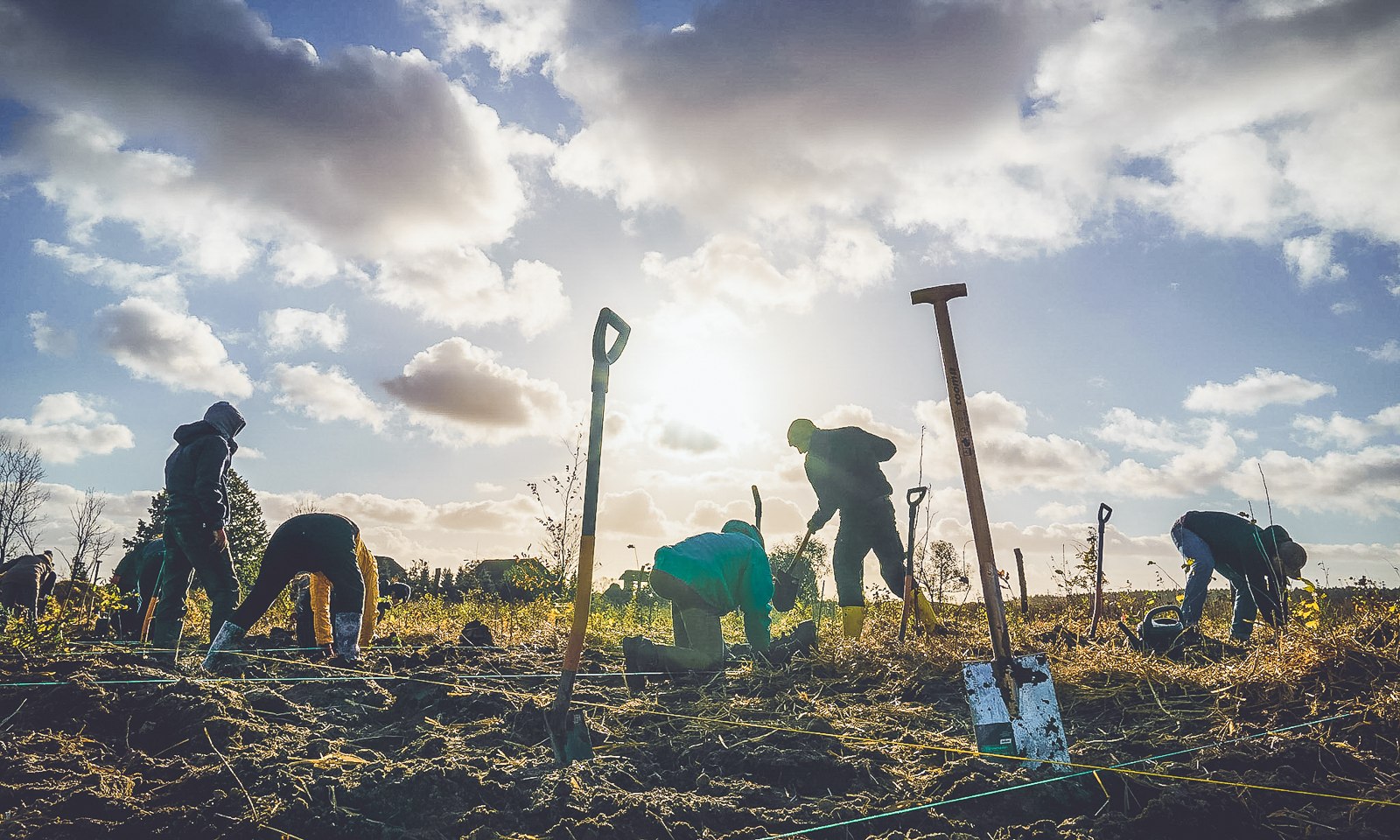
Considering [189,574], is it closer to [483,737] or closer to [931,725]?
[483,737]

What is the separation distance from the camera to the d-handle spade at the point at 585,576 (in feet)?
10.2

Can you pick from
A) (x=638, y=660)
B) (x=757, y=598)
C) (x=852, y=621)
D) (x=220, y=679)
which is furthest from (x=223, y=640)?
(x=852, y=621)

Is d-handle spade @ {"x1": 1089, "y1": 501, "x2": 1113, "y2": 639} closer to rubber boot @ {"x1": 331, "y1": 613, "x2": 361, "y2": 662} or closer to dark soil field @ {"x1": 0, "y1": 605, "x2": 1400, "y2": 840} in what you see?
dark soil field @ {"x1": 0, "y1": 605, "x2": 1400, "y2": 840}

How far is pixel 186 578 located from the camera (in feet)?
18.4

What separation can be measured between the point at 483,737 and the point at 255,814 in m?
1.19

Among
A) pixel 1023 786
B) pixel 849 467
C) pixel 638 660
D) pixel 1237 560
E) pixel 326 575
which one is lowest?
pixel 1023 786

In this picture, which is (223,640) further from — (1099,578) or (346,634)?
(1099,578)

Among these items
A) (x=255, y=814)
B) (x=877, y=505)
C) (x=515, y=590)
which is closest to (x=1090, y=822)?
(x=255, y=814)

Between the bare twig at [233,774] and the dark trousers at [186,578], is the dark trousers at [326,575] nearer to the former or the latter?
the dark trousers at [186,578]

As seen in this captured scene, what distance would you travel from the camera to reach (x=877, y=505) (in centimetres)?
663

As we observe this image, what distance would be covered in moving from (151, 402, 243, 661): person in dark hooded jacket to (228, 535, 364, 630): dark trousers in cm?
93

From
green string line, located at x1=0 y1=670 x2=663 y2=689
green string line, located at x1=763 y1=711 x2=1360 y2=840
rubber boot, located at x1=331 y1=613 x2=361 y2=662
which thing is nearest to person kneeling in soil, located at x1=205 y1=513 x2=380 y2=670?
rubber boot, located at x1=331 y1=613 x2=361 y2=662

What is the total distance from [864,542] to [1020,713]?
3680 mm

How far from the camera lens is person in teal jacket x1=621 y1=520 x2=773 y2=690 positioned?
4645 millimetres
